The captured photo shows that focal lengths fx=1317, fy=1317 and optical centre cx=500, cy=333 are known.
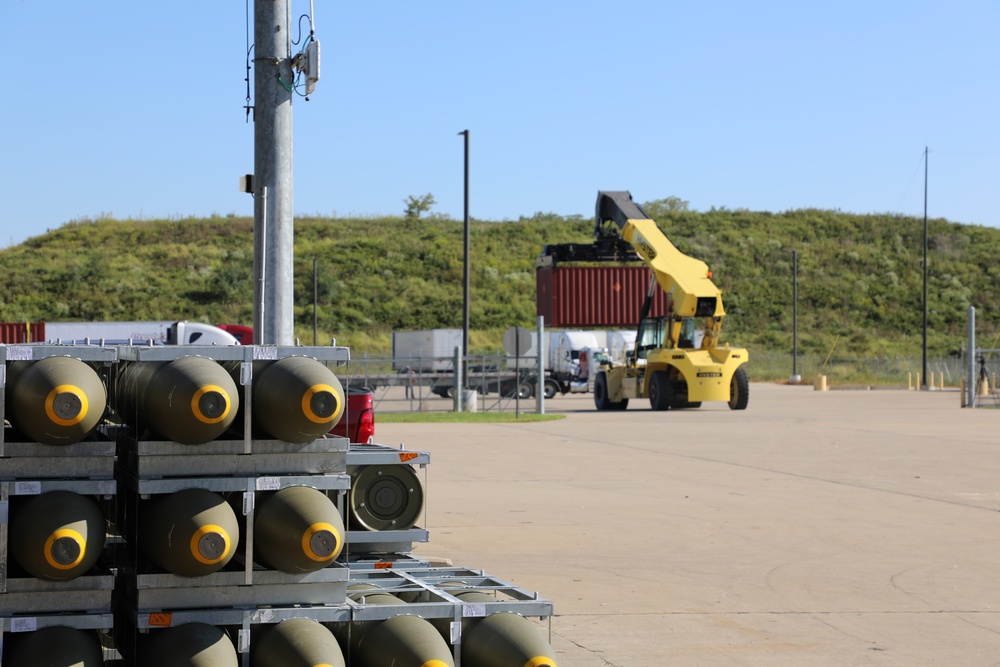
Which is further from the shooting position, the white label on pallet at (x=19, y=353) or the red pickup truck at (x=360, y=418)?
the red pickup truck at (x=360, y=418)

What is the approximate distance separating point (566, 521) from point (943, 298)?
8770 centimetres

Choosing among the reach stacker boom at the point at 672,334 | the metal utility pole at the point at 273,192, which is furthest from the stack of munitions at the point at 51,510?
the reach stacker boom at the point at 672,334

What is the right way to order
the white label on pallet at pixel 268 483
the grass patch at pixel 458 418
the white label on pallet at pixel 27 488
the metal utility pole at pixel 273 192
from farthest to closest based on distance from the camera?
the grass patch at pixel 458 418 → the metal utility pole at pixel 273 192 → the white label on pallet at pixel 268 483 → the white label on pallet at pixel 27 488

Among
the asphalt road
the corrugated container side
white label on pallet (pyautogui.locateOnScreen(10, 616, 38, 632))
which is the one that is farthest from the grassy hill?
white label on pallet (pyautogui.locateOnScreen(10, 616, 38, 632))

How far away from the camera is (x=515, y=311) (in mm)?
86312

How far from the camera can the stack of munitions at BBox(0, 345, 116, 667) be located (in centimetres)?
596

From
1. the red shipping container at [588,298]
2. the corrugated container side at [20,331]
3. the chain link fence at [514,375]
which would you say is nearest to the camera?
the chain link fence at [514,375]

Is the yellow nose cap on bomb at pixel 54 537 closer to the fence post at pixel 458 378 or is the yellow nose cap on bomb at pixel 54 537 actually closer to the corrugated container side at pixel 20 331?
the fence post at pixel 458 378

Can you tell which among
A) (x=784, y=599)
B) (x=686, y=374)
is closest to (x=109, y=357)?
(x=784, y=599)

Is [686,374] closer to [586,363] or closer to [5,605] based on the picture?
[586,363]

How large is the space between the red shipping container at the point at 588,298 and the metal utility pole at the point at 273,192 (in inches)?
1692

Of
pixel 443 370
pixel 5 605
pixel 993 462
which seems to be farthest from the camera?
pixel 443 370

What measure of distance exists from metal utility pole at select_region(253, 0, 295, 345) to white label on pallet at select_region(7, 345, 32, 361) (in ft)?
18.6

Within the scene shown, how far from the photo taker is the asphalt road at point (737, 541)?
8.55 metres
